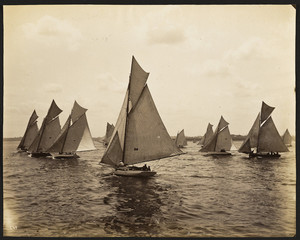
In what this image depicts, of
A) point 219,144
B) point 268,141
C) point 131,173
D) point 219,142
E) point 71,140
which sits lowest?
point 131,173

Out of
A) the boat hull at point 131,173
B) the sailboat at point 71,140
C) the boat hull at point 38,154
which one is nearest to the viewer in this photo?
the boat hull at point 131,173

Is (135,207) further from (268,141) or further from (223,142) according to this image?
(223,142)

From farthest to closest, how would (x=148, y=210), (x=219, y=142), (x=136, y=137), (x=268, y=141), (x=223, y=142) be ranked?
(x=219, y=142) < (x=223, y=142) < (x=268, y=141) < (x=136, y=137) < (x=148, y=210)

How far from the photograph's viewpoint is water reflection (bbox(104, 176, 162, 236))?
1211cm

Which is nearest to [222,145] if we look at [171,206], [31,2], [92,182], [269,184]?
[269,184]

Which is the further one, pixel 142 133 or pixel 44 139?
pixel 44 139

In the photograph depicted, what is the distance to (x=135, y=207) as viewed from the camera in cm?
1515

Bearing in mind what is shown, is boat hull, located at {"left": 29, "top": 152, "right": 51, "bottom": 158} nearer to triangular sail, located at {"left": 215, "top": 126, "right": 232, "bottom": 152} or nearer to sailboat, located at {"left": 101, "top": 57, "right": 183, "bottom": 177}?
sailboat, located at {"left": 101, "top": 57, "right": 183, "bottom": 177}

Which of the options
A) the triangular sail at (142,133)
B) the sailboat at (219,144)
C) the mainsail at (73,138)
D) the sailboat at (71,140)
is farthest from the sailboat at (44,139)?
the sailboat at (219,144)

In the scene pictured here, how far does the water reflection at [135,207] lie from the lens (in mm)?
12109

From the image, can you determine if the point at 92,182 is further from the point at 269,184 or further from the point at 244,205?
the point at 269,184

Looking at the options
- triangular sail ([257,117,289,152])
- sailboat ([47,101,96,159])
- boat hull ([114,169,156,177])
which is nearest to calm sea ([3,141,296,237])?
boat hull ([114,169,156,177])

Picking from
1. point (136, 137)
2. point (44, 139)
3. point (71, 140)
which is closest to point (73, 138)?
point (71, 140)

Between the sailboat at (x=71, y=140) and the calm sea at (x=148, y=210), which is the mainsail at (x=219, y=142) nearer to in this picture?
the sailboat at (x=71, y=140)
